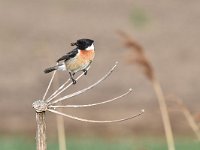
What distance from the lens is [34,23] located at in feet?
71.7

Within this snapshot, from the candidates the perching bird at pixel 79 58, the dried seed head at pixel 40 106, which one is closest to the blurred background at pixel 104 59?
the perching bird at pixel 79 58

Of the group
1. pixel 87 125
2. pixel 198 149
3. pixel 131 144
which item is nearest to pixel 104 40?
pixel 87 125

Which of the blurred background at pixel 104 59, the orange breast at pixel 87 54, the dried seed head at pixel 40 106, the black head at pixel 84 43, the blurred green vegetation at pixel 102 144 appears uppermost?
the blurred background at pixel 104 59

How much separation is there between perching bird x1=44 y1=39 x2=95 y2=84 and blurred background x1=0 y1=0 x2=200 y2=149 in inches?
351

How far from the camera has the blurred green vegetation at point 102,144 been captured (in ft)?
41.9

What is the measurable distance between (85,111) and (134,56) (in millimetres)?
10998

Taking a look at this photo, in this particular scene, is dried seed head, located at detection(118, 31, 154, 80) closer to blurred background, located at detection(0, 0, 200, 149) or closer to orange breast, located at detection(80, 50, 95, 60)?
orange breast, located at detection(80, 50, 95, 60)

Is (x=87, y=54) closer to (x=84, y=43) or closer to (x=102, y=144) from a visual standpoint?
(x=84, y=43)

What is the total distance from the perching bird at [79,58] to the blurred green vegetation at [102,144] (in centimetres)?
837

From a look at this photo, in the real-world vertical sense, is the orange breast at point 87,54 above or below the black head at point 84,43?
below

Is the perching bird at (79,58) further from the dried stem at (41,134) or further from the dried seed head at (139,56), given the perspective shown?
the dried seed head at (139,56)

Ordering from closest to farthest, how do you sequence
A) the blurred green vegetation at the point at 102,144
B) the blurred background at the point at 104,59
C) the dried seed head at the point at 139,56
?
1. the dried seed head at the point at 139,56
2. the blurred green vegetation at the point at 102,144
3. the blurred background at the point at 104,59

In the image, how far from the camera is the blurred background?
643 inches

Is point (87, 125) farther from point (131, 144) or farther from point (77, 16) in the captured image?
point (77, 16)
